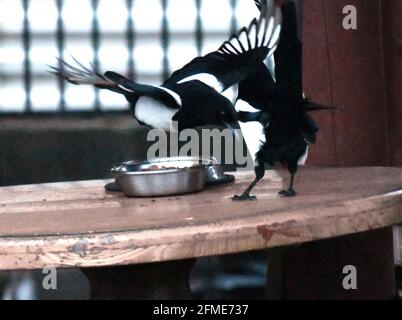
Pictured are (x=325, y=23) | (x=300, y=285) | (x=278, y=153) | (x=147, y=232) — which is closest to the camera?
(x=147, y=232)

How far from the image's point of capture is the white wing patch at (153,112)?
5.03ft

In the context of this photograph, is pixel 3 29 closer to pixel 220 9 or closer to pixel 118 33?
pixel 118 33

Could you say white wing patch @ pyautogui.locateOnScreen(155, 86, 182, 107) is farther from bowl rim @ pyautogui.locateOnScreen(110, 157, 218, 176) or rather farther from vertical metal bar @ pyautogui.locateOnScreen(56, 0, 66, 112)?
vertical metal bar @ pyautogui.locateOnScreen(56, 0, 66, 112)

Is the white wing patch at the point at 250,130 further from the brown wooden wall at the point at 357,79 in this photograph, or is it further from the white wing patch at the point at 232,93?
the brown wooden wall at the point at 357,79

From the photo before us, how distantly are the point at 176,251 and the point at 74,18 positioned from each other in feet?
7.29

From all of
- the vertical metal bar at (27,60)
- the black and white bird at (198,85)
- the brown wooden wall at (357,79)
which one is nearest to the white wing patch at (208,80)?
the black and white bird at (198,85)

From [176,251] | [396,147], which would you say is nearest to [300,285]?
[396,147]

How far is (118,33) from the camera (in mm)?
3035

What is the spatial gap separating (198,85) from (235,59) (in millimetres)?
112

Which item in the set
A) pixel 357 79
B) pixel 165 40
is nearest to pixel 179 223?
pixel 357 79

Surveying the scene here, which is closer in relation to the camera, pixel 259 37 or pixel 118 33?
pixel 259 37

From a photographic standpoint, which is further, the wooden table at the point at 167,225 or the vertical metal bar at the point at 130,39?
the vertical metal bar at the point at 130,39

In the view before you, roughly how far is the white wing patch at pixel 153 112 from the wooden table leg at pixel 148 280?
373 millimetres

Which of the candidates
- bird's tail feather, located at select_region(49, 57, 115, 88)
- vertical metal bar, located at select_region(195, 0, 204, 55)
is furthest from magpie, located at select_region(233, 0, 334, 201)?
vertical metal bar, located at select_region(195, 0, 204, 55)
